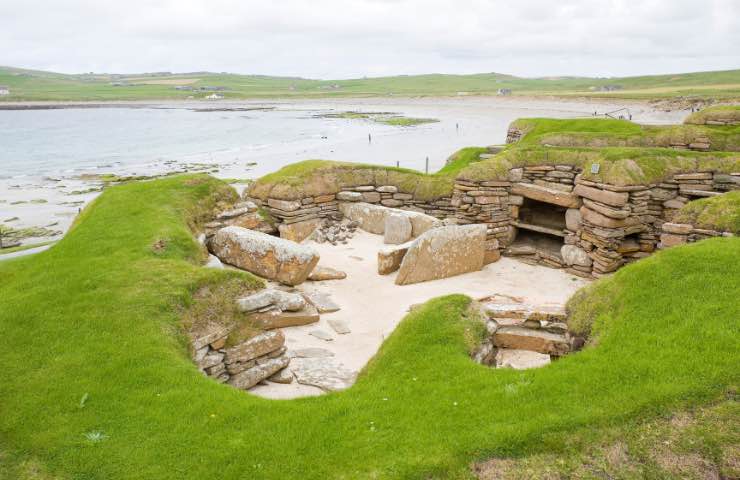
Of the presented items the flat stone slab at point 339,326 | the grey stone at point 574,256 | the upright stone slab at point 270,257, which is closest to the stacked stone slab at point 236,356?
the flat stone slab at point 339,326

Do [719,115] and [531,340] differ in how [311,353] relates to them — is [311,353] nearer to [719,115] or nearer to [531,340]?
[531,340]

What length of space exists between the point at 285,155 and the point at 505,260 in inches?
1465

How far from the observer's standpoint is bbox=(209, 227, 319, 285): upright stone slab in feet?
45.5

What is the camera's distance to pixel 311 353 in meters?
10.9

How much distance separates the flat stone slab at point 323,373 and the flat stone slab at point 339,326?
1552mm

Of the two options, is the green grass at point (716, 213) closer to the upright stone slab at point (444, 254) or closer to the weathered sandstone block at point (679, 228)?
the weathered sandstone block at point (679, 228)

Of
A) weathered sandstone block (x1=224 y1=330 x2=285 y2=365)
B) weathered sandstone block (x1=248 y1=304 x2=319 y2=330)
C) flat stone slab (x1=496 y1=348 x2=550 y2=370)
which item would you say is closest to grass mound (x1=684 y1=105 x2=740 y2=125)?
flat stone slab (x1=496 y1=348 x2=550 y2=370)

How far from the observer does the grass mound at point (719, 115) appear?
1975cm

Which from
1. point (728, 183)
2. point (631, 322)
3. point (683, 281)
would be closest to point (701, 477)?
point (631, 322)

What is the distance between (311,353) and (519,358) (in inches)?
170

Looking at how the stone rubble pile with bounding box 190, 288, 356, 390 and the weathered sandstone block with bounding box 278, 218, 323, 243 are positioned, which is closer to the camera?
the stone rubble pile with bounding box 190, 288, 356, 390

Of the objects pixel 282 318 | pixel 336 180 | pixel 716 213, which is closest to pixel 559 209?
pixel 716 213

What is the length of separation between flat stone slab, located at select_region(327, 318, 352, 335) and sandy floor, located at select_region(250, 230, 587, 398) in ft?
0.38

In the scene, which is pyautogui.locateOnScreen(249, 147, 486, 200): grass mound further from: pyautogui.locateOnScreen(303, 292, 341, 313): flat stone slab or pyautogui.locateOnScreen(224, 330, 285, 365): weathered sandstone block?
pyautogui.locateOnScreen(224, 330, 285, 365): weathered sandstone block
